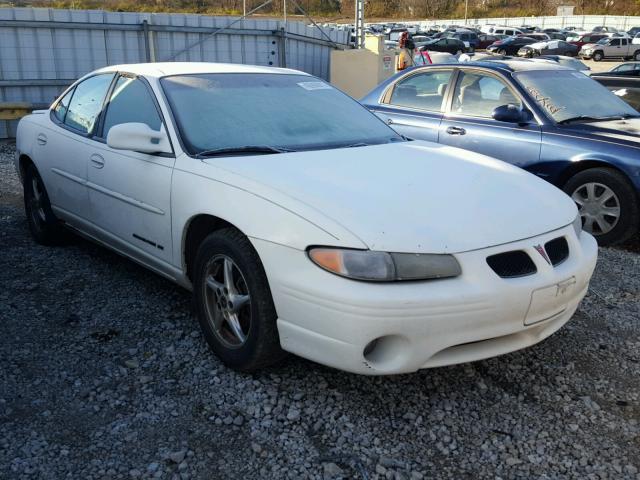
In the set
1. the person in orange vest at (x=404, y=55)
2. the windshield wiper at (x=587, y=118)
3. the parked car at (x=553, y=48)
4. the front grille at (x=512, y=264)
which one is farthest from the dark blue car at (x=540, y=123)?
the parked car at (x=553, y=48)

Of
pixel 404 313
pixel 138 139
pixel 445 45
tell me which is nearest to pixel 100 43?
pixel 138 139

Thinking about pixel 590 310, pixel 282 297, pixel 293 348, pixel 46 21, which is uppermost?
pixel 46 21

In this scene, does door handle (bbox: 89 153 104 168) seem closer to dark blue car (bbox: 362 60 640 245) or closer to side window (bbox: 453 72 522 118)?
dark blue car (bbox: 362 60 640 245)

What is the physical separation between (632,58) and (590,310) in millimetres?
42711

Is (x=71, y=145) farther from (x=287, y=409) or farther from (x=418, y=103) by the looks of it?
(x=418, y=103)

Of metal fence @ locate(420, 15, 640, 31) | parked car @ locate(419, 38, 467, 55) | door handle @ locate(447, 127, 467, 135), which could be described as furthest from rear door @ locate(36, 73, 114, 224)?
metal fence @ locate(420, 15, 640, 31)

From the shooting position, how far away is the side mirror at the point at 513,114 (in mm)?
5566

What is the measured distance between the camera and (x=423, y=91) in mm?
6465

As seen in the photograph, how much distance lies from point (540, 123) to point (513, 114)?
0.80 ft

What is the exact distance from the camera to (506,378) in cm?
306

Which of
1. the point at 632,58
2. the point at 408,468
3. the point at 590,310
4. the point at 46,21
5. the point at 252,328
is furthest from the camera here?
the point at 632,58

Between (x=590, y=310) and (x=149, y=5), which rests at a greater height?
(x=149, y=5)

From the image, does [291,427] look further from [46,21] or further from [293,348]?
[46,21]

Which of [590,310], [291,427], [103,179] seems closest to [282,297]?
[291,427]
